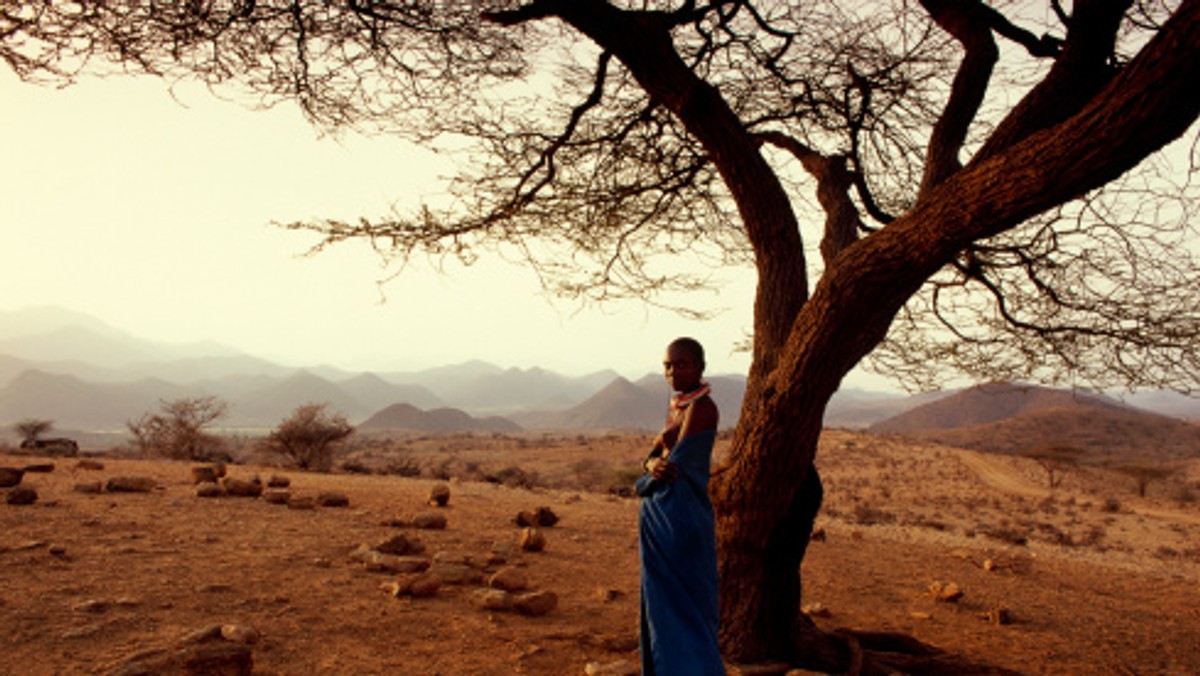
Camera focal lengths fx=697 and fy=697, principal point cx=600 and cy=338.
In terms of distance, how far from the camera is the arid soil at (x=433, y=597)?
4.45m

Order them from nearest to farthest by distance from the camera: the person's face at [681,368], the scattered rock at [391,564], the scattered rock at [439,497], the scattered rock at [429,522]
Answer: the person's face at [681,368]
the scattered rock at [391,564]
the scattered rock at [429,522]
the scattered rock at [439,497]

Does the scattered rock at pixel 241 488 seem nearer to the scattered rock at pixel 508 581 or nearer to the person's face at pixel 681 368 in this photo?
the scattered rock at pixel 508 581

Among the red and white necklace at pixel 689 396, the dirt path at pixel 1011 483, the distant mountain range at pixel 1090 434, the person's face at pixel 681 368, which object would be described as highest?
the distant mountain range at pixel 1090 434

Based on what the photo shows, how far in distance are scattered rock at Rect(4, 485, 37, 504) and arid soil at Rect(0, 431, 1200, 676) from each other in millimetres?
106

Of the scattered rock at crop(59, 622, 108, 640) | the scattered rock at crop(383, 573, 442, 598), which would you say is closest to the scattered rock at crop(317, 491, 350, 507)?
the scattered rock at crop(383, 573, 442, 598)

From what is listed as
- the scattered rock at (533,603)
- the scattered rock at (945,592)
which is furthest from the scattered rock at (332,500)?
the scattered rock at (945,592)

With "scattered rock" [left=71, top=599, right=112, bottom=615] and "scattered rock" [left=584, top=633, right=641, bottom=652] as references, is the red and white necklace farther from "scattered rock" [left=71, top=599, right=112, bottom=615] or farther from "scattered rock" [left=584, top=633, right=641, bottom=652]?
"scattered rock" [left=71, top=599, right=112, bottom=615]

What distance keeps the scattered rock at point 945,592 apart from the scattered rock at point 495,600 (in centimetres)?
447

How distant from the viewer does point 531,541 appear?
25.5 feet

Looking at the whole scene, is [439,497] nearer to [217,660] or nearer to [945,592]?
[217,660]

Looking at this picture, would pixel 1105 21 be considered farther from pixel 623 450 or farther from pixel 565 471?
pixel 623 450

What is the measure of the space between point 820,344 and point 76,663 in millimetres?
4515

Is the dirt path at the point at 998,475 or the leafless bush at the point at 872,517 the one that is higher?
the dirt path at the point at 998,475

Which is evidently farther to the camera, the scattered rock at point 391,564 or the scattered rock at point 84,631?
the scattered rock at point 391,564
